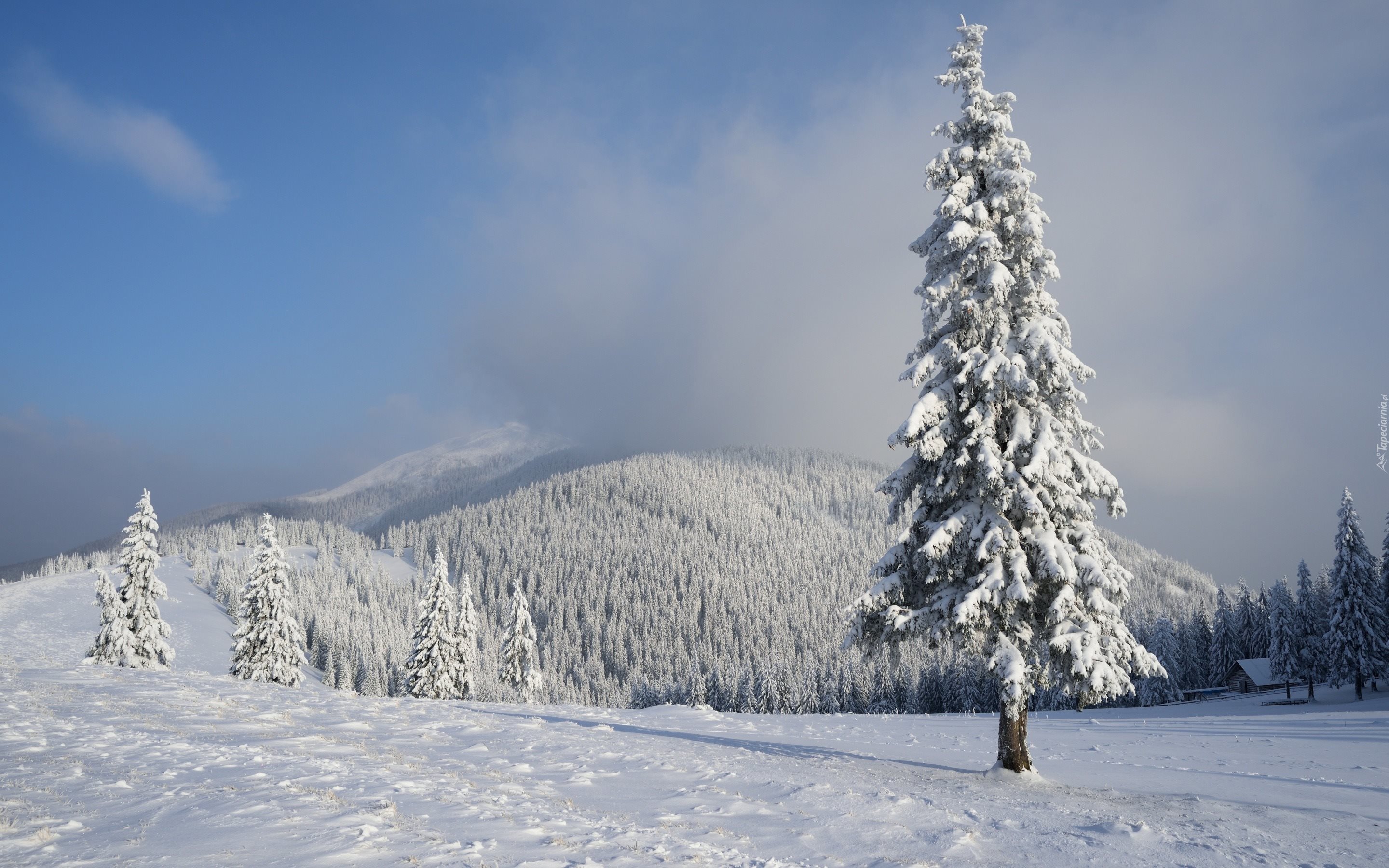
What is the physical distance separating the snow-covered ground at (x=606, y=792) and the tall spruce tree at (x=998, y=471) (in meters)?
2.83

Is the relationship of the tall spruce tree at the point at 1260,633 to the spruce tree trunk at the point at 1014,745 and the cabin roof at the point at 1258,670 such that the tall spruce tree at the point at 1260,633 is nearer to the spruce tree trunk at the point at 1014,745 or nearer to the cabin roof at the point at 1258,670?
the cabin roof at the point at 1258,670

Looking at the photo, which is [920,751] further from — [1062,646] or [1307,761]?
[1307,761]

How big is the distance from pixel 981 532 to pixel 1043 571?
1.39m

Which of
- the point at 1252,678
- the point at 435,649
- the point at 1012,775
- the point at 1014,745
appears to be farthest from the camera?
the point at 1252,678

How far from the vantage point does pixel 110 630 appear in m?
43.8

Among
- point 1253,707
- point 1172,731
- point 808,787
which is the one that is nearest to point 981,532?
point 808,787

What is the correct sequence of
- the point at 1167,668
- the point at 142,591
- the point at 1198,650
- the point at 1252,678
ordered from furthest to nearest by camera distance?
the point at 1198,650 < the point at 1252,678 < the point at 1167,668 < the point at 142,591

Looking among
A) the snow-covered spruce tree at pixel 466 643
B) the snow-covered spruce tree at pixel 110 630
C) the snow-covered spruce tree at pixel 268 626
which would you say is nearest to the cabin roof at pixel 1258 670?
the snow-covered spruce tree at pixel 466 643

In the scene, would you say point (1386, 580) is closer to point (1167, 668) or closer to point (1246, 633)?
point (1167, 668)

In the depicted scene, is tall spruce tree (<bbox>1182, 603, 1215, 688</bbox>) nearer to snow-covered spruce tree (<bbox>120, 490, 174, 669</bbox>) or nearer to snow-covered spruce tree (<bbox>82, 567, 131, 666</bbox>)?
snow-covered spruce tree (<bbox>120, 490, 174, 669</bbox>)

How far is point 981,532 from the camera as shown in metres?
14.9

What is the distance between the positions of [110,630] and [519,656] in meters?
27.6

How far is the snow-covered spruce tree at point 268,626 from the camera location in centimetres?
4678

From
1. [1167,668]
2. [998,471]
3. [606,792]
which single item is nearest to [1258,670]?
[1167,668]
